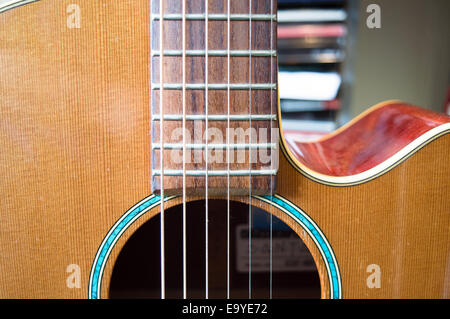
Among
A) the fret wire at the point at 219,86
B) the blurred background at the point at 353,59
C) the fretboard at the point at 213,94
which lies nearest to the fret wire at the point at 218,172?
the fretboard at the point at 213,94

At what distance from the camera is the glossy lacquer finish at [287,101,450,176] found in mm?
588

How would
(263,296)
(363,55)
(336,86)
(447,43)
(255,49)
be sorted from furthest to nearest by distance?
(336,86), (363,55), (447,43), (263,296), (255,49)

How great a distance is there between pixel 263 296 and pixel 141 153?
0.38 metres

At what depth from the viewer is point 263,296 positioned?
2.47 ft

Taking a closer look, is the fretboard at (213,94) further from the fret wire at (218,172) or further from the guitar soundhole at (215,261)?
the guitar soundhole at (215,261)

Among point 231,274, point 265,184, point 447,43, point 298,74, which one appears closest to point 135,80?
point 265,184

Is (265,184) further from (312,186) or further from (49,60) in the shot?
(49,60)

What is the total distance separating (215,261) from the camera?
0.76 m

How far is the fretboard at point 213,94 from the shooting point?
522 mm

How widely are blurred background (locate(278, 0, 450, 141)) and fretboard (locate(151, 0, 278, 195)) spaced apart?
29 cm

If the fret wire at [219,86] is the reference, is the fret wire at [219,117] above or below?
below

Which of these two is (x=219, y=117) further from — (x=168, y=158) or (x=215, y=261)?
(x=215, y=261)

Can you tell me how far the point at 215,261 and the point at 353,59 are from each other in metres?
0.71

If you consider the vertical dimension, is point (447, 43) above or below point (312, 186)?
above
